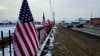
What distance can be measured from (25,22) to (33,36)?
778 mm

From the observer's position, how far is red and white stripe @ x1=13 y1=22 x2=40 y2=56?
15.9ft

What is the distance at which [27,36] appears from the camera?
17.7ft

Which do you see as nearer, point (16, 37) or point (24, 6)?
point (16, 37)

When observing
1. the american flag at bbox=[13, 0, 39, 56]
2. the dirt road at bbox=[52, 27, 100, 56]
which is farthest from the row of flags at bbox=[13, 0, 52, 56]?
the dirt road at bbox=[52, 27, 100, 56]

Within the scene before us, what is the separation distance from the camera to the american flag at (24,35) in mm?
4871

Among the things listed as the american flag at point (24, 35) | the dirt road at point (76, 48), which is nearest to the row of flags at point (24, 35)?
the american flag at point (24, 35)

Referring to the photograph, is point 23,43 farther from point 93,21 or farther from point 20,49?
point 93,21

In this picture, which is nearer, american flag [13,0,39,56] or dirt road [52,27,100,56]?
american flag [13,0,39,56]

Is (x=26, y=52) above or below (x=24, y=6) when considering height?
below

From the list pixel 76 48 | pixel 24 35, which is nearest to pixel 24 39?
pixel 24 35

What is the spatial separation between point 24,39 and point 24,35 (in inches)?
4.3

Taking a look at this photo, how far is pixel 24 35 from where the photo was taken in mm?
5199

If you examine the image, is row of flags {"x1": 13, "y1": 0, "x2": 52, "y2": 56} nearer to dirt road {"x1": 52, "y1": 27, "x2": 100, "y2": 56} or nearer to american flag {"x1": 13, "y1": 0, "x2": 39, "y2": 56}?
american flag {"x1": 13, "y1": 0, "x2": 39, "y2": 56}

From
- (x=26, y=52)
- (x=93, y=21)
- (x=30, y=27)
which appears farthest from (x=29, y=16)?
(x=93, y=21)
